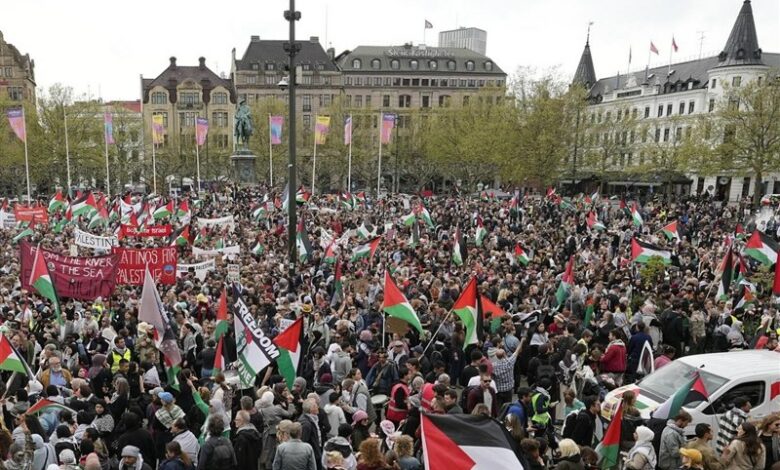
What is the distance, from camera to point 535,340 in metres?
11.1

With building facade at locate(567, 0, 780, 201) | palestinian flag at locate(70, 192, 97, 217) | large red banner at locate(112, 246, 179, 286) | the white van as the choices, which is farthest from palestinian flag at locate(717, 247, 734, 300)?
building facade at locate(567, 0, 780, 201)

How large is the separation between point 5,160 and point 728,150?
184 ft

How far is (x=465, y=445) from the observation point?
5.32 meters

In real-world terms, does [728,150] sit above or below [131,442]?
above

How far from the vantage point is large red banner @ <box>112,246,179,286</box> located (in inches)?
565

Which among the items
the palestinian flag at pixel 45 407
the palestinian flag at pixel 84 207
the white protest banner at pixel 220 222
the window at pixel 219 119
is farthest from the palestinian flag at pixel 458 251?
the window at pixel 219 119

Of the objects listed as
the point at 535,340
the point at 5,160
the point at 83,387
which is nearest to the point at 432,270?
the point at 535,340

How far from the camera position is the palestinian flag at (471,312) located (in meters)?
10.5

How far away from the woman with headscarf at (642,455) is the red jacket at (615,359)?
148 inches

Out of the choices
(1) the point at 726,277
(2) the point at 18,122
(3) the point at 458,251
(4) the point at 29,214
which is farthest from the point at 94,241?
(2) the point at 18,122

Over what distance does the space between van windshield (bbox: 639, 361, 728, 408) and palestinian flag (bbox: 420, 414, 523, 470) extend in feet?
15.4

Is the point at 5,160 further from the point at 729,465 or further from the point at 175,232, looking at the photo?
the point at 729,465

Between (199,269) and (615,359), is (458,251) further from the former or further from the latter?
(615,359)

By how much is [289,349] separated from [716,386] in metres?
6.07
